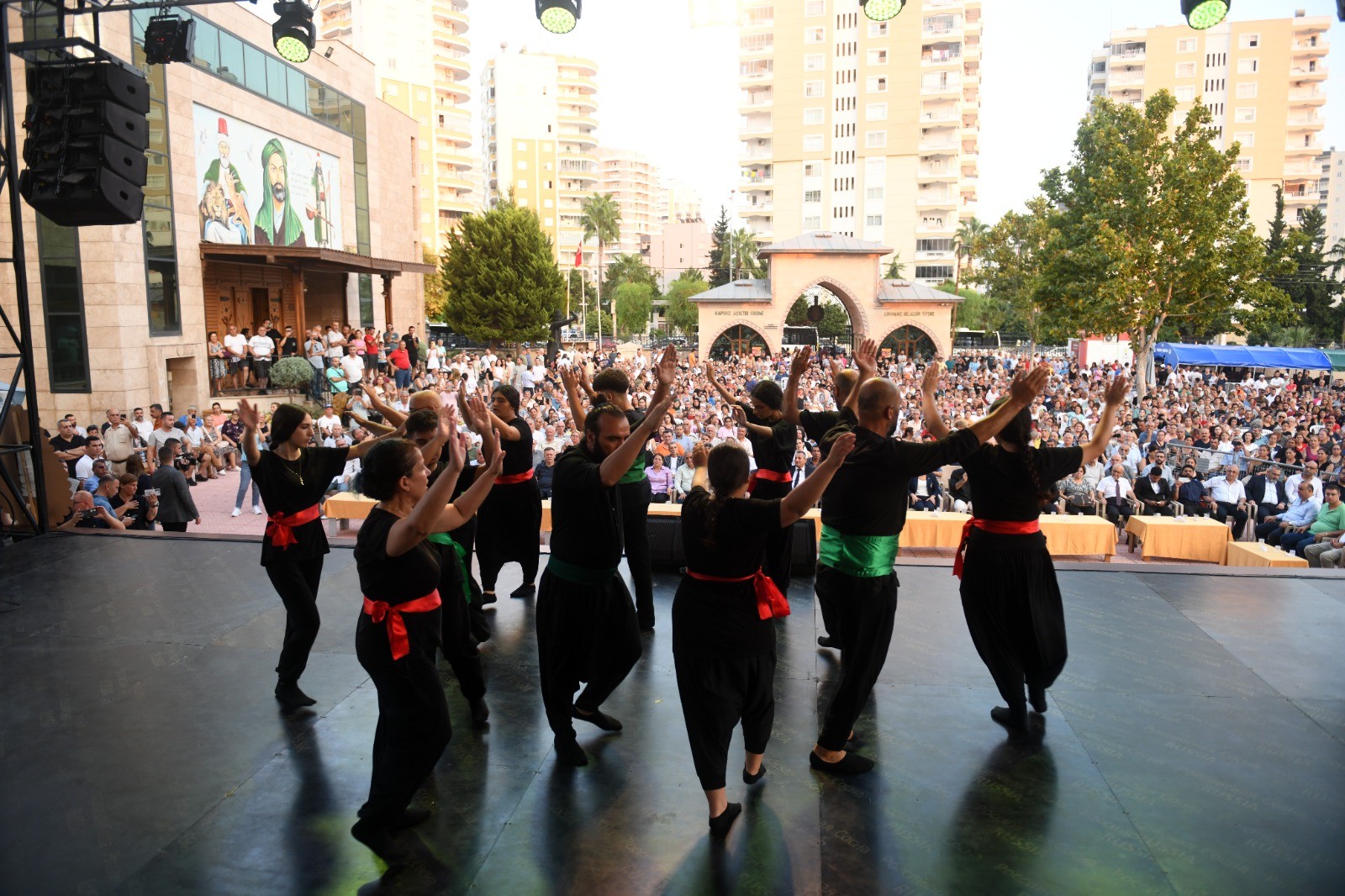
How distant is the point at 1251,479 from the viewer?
37.3ft

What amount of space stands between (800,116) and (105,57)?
2435 inches

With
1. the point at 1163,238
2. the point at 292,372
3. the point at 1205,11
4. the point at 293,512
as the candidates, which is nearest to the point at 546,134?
the point at 292,372

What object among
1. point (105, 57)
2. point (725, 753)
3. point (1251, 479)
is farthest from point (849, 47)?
point (725, 753)

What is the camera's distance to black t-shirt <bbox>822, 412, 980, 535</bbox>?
3736 mm

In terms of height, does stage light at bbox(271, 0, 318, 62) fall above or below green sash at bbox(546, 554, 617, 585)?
above

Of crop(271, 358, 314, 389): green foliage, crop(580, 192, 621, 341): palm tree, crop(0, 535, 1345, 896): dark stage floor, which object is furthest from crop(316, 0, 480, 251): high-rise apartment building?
crop(0, 535, 1345, 896): dark stage floor

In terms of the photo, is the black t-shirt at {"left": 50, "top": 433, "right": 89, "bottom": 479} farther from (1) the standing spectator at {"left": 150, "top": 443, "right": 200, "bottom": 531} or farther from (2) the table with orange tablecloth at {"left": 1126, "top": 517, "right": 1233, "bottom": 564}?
(2) the table with orange tablecloth at {"left": 1126, "top": 517, "right": 1233, "bottom": 564}

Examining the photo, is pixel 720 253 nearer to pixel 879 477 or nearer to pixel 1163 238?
pixel 1163 238

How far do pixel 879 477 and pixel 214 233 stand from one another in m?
19.0

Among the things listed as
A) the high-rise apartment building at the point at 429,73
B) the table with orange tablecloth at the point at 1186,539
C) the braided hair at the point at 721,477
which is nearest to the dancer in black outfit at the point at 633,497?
the braided hair at the point at 721,477

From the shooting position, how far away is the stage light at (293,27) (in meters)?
8.89

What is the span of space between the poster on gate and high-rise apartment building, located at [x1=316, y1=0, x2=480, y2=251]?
155ft

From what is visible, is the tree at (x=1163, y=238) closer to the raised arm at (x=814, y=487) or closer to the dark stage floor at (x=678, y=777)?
the dark stage floor at (x=678, y=777)

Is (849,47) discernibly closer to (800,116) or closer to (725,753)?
(800,116)
